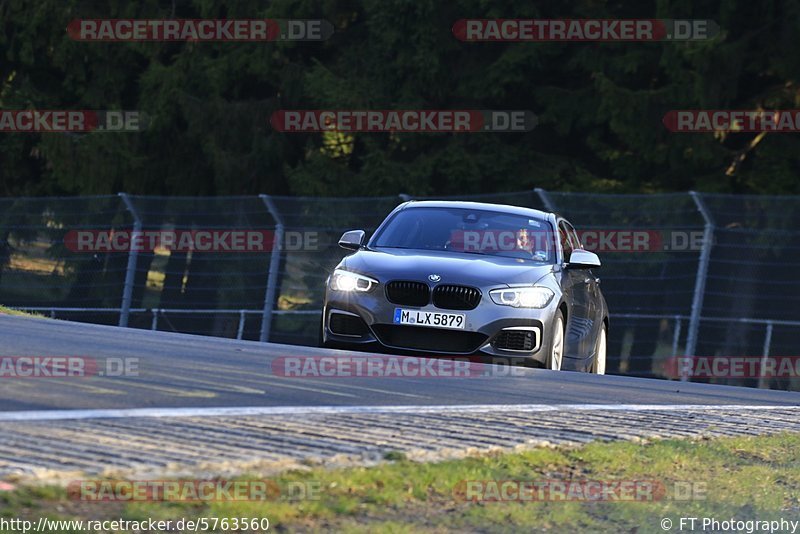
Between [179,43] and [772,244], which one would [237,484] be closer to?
[772,244]

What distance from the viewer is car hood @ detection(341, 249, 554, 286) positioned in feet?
39.3

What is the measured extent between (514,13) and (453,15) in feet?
4.73

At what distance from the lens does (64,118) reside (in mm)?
33406

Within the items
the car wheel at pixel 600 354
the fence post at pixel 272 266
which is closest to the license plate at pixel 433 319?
the car wheel at pixel 600 354

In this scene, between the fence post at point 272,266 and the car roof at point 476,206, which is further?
the fence post at point 272,266

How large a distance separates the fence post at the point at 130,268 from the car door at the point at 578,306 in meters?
7.49

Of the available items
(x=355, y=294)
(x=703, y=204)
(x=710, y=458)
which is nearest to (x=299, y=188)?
(x=703, y=204)

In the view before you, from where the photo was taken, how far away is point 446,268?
39.7ft

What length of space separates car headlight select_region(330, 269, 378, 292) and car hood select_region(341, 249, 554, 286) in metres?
0.05
